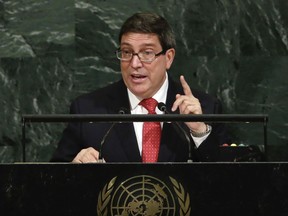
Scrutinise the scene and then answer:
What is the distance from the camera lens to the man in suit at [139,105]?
127 inches

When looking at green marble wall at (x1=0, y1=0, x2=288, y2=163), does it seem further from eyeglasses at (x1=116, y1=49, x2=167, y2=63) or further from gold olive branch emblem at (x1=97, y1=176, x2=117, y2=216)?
gold olive branch emblem at (x1=97, y1=176, x2=117, y2=216)

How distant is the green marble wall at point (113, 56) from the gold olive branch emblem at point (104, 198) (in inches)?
86.4

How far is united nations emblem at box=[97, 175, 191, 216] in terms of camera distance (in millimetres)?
2357

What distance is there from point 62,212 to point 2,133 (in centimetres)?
227

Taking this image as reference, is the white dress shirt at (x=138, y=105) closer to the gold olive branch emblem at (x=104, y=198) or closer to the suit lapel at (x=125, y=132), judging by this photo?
the suit lapel at (x=125, y=132)

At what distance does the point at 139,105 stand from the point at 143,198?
3.78ft

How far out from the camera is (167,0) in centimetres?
455

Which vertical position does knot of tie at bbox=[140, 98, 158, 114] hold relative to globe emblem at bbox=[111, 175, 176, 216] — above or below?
above

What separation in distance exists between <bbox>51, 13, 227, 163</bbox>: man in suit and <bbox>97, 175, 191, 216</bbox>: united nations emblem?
749 millimetres

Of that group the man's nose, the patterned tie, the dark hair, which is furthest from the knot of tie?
the dark hair

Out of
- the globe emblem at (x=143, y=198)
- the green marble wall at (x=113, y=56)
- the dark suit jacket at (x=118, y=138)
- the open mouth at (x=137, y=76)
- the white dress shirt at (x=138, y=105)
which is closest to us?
the globe emblem at (x=143, y=198)

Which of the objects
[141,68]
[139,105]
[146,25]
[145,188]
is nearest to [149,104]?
[139,105]

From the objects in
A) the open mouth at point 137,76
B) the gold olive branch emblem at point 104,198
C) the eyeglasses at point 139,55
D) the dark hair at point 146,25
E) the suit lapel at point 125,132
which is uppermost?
the dark hair at point 146,25

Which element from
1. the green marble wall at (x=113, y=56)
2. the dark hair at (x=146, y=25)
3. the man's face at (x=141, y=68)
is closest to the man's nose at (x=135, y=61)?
the man's face at (x=141, y=68)
